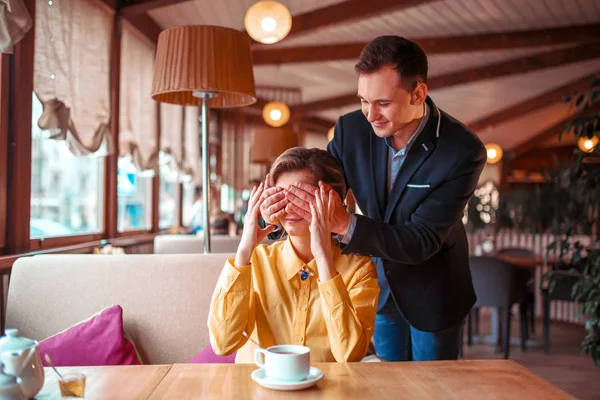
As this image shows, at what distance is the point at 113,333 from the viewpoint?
2.10 metres

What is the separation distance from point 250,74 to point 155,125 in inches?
153

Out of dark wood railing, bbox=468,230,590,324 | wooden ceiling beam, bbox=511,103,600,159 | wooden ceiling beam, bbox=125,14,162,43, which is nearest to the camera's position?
wooden ceiling beam, bbox=125,14,162,43

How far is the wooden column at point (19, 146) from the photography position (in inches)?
127

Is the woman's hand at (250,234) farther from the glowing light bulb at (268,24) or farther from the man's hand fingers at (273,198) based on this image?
the glowing light bulb at (268,24)

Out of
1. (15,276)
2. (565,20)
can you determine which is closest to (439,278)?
(15,276)

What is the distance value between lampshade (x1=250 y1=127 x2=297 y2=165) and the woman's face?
417 centimetres

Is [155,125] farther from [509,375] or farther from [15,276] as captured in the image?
[509,375]

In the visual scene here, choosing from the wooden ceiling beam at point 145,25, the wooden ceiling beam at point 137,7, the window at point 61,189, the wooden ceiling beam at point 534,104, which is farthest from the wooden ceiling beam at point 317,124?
the window at point 61,189

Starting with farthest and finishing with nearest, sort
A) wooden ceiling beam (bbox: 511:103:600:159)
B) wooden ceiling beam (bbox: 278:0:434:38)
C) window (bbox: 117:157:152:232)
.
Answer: wooden ceiling beam (bbox: 511:103:600:159), wooden ceiling beam (bbox: 278:0:434:38), window (bbox: 117:157:152:232)

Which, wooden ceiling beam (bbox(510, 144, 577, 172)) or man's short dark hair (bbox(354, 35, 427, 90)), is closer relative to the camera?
man's short dark hair (bbox(354, 35, 427, 90))

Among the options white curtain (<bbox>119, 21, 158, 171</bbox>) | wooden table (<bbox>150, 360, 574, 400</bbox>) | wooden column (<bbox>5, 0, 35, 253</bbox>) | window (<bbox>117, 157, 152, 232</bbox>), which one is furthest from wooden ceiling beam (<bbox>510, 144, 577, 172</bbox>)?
wooden table (<bbox>150, 360, 574, 400</bbox>)

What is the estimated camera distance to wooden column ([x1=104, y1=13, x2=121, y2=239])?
5.03 meters

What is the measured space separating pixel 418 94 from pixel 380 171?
0.29 meters

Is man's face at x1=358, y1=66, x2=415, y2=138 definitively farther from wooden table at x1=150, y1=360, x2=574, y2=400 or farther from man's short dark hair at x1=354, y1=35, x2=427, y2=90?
wooden table at x1=150, y1=360, x2=574, y2=400
